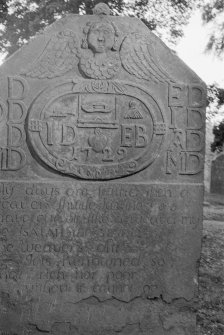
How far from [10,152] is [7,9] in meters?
7.64

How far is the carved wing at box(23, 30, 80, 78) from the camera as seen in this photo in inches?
141

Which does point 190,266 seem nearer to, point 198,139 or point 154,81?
point 198,139

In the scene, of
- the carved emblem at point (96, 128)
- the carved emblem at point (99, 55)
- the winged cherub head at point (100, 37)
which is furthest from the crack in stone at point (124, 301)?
the winged cherub head at point (100, 37)

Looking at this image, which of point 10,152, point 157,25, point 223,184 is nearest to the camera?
point 10,152

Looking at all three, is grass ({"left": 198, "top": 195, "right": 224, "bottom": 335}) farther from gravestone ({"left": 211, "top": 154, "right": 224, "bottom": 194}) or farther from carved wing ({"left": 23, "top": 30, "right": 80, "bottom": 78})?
gravestone ({"left": 211, "top": 154, "right": 224, "bottom": 194})

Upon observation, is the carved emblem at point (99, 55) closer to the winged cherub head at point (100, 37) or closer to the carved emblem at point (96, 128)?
the winged cherub head at point (100, 37)

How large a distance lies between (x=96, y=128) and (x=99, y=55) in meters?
0.59

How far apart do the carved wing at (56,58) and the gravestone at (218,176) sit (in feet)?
39.7

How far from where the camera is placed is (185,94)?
3.71 meters

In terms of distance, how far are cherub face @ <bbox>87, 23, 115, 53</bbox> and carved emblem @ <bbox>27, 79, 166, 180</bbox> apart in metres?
0.28

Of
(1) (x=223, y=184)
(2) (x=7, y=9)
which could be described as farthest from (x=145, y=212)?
(1) (x=223, y=184)

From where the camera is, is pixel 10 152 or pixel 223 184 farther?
pixel 223 184

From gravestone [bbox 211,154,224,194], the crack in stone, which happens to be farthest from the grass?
gravestone [bbox 211,154,224,194]

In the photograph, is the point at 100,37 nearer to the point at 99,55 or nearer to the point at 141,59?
the point at 99,55
